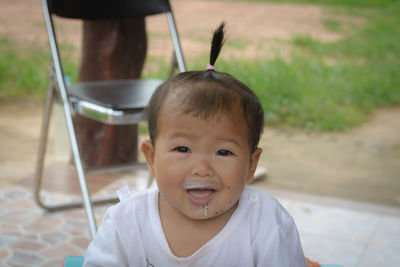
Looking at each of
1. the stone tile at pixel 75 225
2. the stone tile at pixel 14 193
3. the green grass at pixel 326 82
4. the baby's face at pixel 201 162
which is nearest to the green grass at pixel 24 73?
the green grass at pixel 326 82

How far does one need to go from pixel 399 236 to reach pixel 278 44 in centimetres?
553

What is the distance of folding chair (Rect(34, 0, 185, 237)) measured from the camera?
223 centimetres

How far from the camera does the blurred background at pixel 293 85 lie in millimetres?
3855

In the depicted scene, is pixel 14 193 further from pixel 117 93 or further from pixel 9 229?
pixel 117 93

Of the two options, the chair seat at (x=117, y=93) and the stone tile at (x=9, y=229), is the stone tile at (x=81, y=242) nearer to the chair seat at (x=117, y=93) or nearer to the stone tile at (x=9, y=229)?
the stone tile at (x=9, y=229)

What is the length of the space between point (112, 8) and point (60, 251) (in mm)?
1062

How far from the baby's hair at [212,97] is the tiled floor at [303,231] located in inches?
48.7

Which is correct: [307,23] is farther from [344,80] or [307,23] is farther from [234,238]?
[234,238]

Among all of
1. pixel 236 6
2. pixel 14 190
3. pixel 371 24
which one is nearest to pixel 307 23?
pixel 371 24

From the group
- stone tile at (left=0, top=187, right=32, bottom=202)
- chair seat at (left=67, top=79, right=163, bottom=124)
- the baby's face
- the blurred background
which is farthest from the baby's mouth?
stone tile at (left=0, top=187, right=32, bottom=202)

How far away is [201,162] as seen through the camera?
1243 mm

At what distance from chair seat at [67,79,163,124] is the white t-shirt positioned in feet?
2.96

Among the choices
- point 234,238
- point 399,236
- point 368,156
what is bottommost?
point 368,156

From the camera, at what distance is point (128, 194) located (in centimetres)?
146
